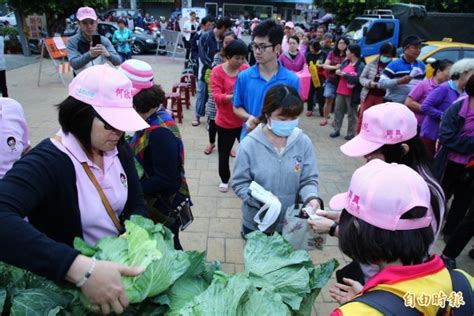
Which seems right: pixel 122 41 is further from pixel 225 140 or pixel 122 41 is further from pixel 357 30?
pixel 225 140

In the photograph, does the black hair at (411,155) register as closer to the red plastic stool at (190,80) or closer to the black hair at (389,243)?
the black hair at (389,243)

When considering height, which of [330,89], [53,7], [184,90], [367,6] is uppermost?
[367,6]

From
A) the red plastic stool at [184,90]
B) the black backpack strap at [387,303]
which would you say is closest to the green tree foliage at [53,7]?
the red plastic stool at [184,90]

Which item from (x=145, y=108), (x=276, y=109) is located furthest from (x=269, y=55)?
(x=145, y=108)

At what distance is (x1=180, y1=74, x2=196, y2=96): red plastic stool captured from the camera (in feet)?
32.6

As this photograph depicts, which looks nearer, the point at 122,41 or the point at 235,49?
the point at 235,49

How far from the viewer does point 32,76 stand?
1277 cm

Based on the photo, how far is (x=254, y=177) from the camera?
271 cm

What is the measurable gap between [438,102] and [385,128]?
248 cm

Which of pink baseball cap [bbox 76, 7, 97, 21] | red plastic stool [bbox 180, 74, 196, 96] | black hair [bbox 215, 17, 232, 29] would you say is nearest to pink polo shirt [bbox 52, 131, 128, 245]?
pink baseball cap [bbox 76, 7, 97, 21]

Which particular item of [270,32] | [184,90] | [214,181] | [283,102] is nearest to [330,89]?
Result: [184,90]

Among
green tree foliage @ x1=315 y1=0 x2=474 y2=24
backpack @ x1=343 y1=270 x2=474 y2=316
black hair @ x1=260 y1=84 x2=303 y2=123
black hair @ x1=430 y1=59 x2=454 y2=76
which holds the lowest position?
backpack @ x1=343 y1=270 x2=474 y2=316

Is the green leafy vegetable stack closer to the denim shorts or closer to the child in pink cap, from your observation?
the child in pink cap

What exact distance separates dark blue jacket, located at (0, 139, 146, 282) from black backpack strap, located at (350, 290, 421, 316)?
37.3 inches
